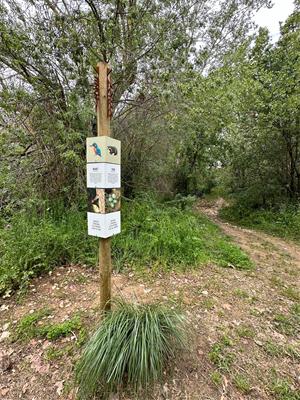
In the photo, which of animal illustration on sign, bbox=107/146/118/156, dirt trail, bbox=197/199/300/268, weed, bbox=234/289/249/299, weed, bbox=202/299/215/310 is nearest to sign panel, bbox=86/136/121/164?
animal illustration on sign, bbox=107/146/118/156

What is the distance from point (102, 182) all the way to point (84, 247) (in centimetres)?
189

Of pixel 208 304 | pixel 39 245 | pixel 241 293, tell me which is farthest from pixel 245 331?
pixel 39 245

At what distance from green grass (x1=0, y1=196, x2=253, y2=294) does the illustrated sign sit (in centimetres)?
145

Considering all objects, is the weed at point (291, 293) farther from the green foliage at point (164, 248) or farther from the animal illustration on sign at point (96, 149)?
the animal illustration on sign at point (96, 149)

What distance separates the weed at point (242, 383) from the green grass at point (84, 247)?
1450 mm

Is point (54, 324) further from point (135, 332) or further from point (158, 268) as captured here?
point (158, 268)

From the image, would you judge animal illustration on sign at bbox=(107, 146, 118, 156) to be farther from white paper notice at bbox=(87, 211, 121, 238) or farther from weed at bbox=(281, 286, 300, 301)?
weed at bbox=(281, 286, 300, 301)

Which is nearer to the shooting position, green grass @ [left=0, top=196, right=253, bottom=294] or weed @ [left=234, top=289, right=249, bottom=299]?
weed @ [left=234, top=289, right=249, bottom=299]

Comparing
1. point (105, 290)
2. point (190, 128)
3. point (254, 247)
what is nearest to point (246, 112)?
point (190, 128)

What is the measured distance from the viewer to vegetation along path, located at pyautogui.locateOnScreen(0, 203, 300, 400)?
1479 millimetres

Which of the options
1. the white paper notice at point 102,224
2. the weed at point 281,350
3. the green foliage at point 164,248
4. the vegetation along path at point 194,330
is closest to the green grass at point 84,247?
the green foliage at point 164,248

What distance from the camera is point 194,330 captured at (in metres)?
1.86

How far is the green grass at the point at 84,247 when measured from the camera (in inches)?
104

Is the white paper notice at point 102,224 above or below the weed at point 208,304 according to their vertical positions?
above
